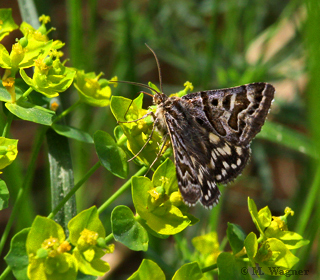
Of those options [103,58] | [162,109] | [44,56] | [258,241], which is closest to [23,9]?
[44,56]

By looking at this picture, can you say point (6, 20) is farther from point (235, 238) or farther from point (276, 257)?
point (276, 257)

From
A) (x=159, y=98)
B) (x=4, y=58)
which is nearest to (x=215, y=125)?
(x=159, y=98)

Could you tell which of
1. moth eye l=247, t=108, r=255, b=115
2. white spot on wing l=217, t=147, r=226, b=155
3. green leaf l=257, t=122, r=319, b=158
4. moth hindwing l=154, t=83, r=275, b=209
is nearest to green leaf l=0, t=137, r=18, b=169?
moth hindwing l=154, t=83, r=275, b=209

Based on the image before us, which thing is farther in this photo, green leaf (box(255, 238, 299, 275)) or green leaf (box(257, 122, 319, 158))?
green leaf (box(257, 122, 319, 158))

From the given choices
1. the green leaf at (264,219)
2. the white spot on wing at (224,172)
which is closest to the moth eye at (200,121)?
the white spot on wing at (224,172)

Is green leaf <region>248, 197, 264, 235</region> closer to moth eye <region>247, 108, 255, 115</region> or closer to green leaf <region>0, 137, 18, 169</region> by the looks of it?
moth eye <region>247, 108, 255, 115</region>

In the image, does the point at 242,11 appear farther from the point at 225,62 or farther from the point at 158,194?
the point at 158,194
